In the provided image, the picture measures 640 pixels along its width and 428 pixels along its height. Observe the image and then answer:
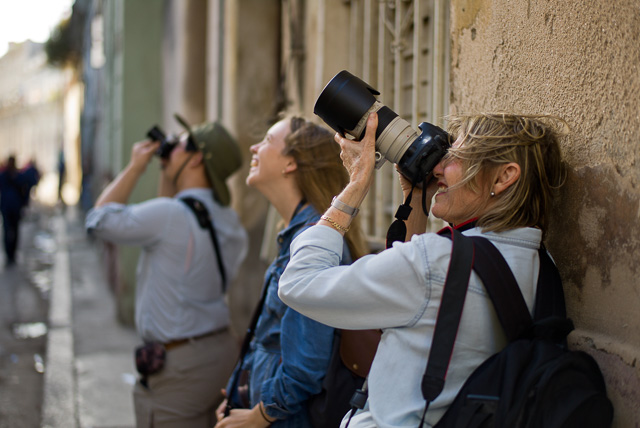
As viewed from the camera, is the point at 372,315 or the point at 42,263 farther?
the point at 42,263

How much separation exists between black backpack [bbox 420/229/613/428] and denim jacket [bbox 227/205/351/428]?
2.34 ft

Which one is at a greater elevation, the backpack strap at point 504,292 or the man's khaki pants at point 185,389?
the backpack strap at point 504,292

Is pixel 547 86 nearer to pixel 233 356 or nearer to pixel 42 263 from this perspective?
pixel 233 356

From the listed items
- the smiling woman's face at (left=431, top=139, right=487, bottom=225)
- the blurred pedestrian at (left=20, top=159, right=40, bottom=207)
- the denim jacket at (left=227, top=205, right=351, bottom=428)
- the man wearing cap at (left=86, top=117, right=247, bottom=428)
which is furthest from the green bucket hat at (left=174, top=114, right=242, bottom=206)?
the blurred pedestrian at (left=20, top=159, right=40, bottom=207)

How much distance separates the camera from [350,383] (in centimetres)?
199

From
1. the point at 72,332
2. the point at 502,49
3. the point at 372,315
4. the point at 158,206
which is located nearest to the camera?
the point at 372,315

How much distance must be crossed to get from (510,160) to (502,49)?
0.56 metres

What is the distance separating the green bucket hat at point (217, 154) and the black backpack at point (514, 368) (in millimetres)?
2074

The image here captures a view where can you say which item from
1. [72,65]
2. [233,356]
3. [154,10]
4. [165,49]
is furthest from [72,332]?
[72,65]

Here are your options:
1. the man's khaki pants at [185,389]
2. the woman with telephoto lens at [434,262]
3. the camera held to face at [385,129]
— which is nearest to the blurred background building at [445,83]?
the woman with telephoto lens at [434,262]

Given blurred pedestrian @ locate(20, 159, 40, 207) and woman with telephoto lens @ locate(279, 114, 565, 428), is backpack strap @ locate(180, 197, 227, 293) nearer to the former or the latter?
woman with telephoto lens @ locate(279, 114, 565, 428)

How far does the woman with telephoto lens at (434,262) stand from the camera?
54.6 inches

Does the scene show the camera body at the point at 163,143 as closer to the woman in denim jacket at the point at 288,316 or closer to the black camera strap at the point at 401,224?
the woman in denim jacket at the point at 288,316

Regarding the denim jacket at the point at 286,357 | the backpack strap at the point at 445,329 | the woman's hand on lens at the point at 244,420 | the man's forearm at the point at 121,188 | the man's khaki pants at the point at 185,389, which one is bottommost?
the man's khaki pants at the point at 185,389
